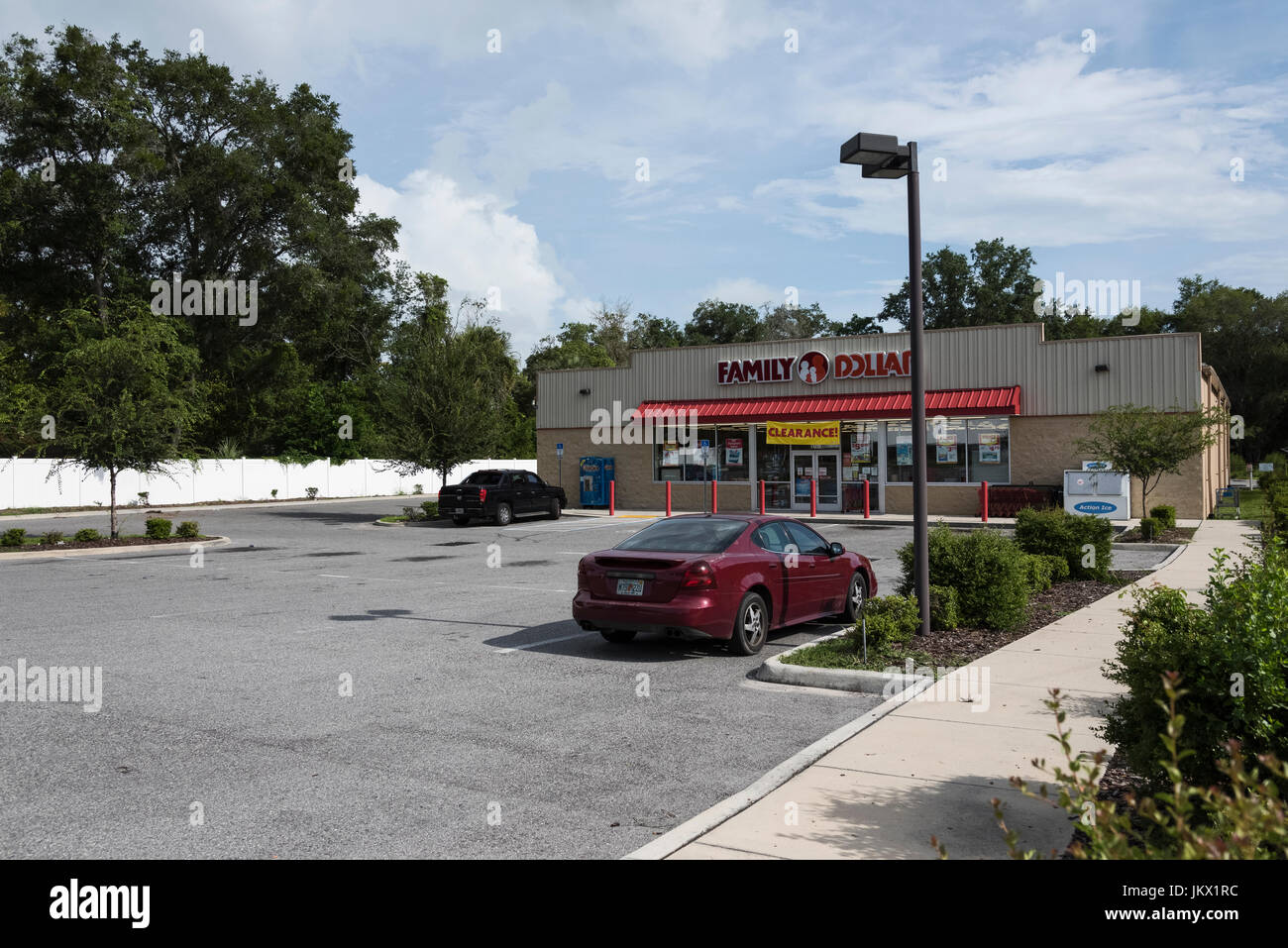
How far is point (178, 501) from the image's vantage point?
43281 millimetres

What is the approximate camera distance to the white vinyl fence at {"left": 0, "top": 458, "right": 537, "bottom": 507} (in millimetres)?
38281

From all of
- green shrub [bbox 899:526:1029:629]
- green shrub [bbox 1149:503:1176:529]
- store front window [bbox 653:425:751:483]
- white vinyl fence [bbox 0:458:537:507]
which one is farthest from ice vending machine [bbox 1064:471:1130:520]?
white vinyl fence [bbox 0:458:537:507]

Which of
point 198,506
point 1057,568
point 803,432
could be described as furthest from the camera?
point 198,506

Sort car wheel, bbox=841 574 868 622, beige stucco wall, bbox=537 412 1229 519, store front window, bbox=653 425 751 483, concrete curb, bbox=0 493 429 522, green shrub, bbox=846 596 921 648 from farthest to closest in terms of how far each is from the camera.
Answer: store front window, bbox=653 425 751 483 < concrete curb, bbox=0 493 429 522 < beige stucco wall, bbox=537 412 1229 519 < car wheel, bbox=841 574 868 622 < green shrub, bbox=846 596 921 648

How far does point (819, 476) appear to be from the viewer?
3444 centimetres

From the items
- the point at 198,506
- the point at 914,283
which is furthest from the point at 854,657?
the point at 198,506

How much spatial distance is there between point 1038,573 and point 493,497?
19.4 metres

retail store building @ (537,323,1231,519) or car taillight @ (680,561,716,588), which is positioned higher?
retail store building @ (537,323,1231,519)

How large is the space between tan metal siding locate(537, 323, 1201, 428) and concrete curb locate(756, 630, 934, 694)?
79.3 ft

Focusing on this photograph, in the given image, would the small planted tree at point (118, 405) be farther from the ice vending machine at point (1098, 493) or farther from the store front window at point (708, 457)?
the ice vending machine at point (1098, 493)

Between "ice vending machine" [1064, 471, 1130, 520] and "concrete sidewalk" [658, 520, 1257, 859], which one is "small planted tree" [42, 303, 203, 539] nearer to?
"concrete sidewalk" [658, 520, 1257, 859]

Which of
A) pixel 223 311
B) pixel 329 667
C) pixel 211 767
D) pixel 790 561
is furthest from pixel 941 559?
pixel 223 311

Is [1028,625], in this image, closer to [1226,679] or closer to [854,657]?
[854,657]
